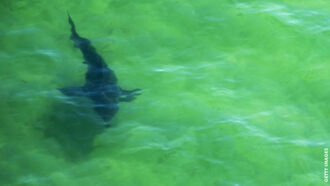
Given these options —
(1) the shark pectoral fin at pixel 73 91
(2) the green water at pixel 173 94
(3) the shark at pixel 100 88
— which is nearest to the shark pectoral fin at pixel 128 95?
(3) the shark at pixel 100 88

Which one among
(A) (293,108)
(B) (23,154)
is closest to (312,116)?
(A) (293,108)

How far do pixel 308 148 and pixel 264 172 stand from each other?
85cm

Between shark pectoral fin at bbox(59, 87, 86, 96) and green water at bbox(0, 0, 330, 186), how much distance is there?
5.6 inches

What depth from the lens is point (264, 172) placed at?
622cm

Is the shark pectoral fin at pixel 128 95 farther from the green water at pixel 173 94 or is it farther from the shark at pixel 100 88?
the green water at pixel 173 94

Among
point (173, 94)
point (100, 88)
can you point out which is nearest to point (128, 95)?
point (100, 88)

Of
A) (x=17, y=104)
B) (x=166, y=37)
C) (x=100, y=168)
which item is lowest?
(x=100, y=168)

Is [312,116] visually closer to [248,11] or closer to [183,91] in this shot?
[183,91]

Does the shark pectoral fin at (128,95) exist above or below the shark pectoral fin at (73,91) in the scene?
A: above

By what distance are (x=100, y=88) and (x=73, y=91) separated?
495 millimetres

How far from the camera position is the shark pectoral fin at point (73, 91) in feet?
23.8

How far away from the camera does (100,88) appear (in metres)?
7.23

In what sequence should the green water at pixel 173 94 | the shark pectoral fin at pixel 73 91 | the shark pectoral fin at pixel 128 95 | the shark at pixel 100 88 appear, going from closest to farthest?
the green water at pixel 173 94 → the shark at pixel 100 88 → the shark pectoral fin at pixel 128 95 → the shark pectoral fin at pixel 73 91

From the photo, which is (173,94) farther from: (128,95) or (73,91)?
(73,91)
